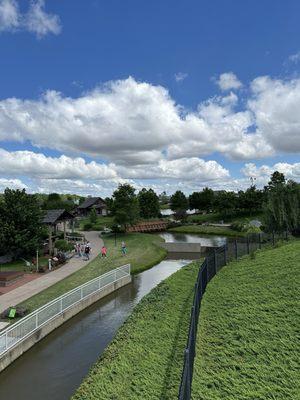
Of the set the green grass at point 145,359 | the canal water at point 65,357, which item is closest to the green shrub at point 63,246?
the canal water at point 65,357

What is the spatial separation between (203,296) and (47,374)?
8510 millimetres

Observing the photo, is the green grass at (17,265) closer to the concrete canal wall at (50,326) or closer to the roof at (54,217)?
the roof at (54,217)

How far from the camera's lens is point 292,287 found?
1555 cm

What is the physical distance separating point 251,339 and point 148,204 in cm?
6419

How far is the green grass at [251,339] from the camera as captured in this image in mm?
9227

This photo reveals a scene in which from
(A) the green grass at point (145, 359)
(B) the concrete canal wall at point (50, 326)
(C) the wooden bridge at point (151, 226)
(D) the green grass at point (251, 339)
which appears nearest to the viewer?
(D) the green grass at point (251, 339)

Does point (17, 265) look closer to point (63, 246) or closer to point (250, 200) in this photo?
point (63, 246)

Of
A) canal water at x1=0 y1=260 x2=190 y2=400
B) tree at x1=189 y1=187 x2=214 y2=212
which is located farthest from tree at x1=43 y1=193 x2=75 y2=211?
canal water at x1=0 y1=260 x2=190 y2=400

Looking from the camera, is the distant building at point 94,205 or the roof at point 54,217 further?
the distant building at point 94,205

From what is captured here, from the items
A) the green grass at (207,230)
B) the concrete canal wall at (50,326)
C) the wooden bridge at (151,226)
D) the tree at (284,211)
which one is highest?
the tree at (284,211)

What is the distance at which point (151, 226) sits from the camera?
6456 centimetres

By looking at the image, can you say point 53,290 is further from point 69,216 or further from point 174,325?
point 69,216

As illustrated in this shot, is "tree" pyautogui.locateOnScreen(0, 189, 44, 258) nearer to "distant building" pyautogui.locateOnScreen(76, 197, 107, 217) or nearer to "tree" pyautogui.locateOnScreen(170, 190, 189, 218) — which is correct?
"tree" pyautogui.locateOnScreen(170, 190, 189, 218)

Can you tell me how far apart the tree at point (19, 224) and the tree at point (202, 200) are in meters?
62.0
